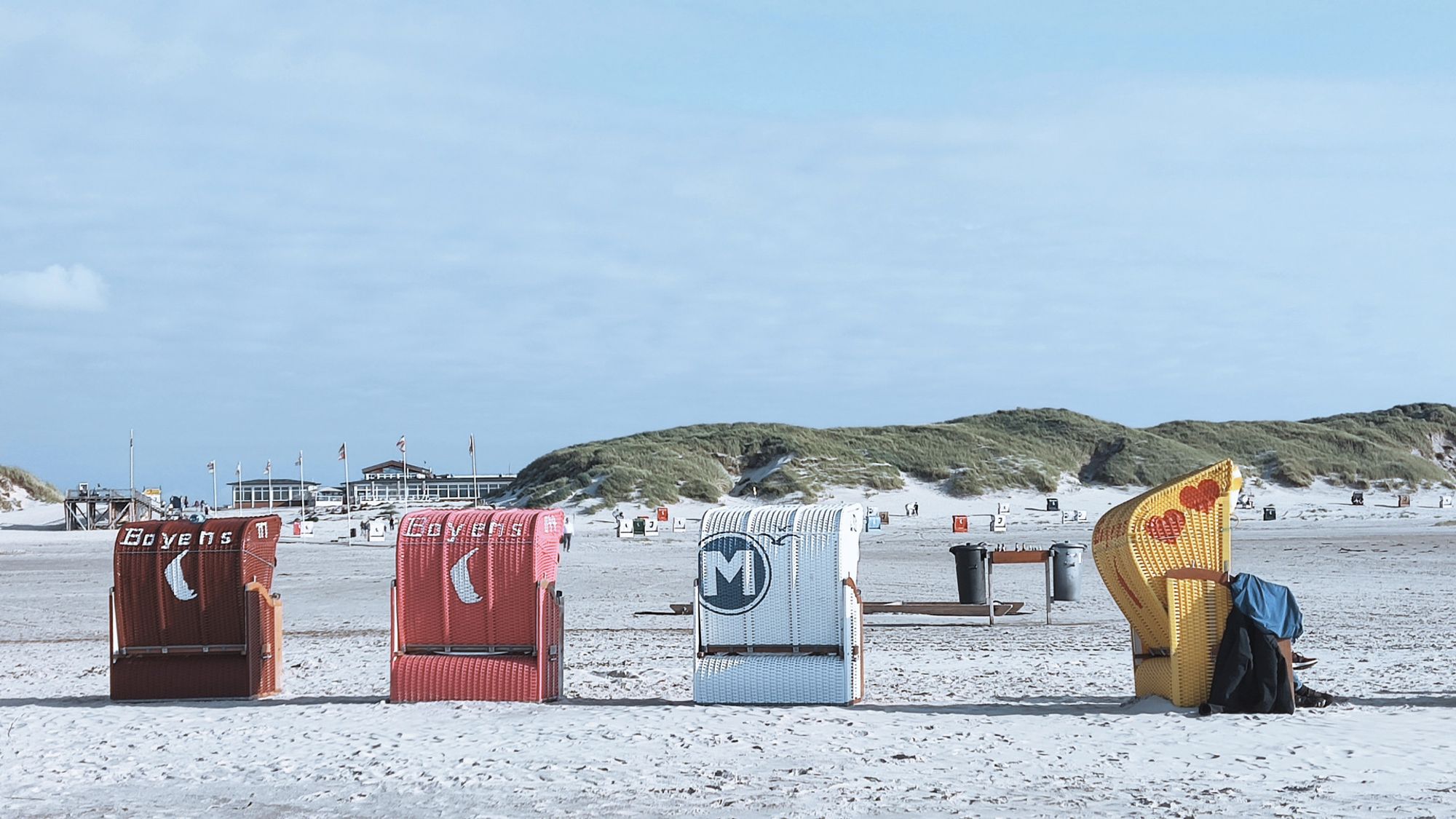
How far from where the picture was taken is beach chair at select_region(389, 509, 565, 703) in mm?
10266

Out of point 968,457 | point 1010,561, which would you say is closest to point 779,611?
point 1010,561

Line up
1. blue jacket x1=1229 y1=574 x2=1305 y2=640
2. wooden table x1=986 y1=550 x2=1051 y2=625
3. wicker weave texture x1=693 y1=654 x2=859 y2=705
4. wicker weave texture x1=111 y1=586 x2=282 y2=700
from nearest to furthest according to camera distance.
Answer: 1. blue jacket x1=1229 y1=574 x2=1305 y2=640
2. wicker weave texture x1=693 y1=654 x2=859 y2=705
3. wicker weave texture x1=111 y1=586 x2=282 y2=700
4. wooden table x1=986 y1=550 x2=1051 y2=625

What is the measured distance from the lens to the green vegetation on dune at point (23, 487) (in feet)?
244

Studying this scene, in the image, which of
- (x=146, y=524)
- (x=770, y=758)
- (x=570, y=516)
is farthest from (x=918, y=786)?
(x=570, y=516)

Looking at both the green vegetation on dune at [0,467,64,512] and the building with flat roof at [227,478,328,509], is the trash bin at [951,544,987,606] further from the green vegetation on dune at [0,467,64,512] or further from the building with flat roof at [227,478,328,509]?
the building with flat roof at [227,478,328,509]

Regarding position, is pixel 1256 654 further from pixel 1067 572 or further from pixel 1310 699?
pixel 1067 572

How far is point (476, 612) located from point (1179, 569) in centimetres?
506

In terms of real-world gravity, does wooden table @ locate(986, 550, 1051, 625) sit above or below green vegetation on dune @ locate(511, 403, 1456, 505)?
below

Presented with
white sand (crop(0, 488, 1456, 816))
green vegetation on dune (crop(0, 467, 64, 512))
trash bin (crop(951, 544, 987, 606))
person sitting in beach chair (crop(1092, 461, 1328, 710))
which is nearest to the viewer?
white sand (crop(0, 488, 1456, 816))

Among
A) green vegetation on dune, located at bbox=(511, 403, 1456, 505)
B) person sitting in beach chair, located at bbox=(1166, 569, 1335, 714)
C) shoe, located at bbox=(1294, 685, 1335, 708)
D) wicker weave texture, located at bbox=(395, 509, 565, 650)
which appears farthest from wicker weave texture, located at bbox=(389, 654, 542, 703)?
green vegetation on dune, located at bbox=(511, 403, 1456, 505)

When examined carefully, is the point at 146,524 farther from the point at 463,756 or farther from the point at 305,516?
the point at 305,516

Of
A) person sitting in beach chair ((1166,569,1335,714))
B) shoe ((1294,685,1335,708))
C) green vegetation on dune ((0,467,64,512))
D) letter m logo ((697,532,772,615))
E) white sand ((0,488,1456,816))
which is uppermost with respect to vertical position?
green vegetation on dune ((0,467,64,512))

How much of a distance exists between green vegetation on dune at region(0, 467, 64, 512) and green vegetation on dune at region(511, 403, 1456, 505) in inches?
1032

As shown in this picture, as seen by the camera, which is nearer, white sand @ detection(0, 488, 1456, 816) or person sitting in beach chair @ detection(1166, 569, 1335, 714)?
white sand @ detection(0, 488, 1456, 816)
